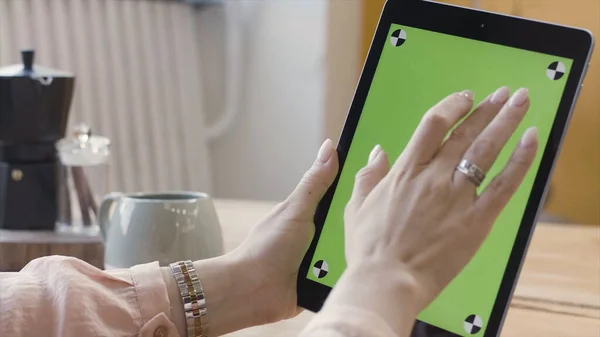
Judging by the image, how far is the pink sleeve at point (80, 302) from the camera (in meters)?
0.61

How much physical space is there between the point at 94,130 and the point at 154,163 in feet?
0.72

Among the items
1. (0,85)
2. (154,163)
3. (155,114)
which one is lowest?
(154,163)

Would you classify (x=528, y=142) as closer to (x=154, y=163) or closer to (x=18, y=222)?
(x=18, y=222)

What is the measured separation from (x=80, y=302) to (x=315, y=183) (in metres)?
0.23

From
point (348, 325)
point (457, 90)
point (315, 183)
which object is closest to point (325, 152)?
point (315, 183)

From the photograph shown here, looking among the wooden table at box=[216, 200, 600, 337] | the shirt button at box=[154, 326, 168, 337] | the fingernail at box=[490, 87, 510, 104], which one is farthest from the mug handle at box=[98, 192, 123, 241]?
the fingernail at box=[490, 87, 510, 104]

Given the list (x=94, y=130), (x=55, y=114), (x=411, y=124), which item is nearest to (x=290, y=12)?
(x=94, y=130)

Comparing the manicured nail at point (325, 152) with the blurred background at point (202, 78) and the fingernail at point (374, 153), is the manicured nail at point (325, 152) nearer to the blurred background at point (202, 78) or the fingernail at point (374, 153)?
the fingernail at point (374, 153)

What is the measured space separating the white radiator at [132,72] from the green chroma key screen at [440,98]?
1387 millimetres

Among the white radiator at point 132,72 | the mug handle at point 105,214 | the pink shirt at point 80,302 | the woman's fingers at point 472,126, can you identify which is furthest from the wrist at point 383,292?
the white radiator at point 132,72

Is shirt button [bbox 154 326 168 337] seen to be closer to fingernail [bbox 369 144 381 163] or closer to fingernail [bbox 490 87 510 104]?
fingernail [bbox 369 144 381 163]

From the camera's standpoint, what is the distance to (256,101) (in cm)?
225

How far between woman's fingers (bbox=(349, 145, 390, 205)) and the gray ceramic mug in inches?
10.6

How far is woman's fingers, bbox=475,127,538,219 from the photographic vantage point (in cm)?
57
